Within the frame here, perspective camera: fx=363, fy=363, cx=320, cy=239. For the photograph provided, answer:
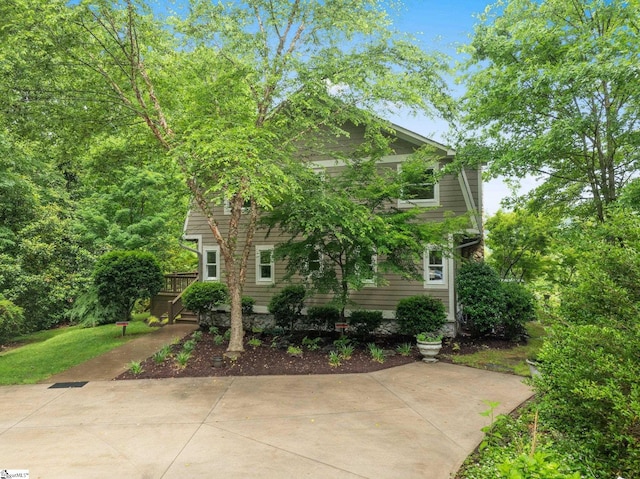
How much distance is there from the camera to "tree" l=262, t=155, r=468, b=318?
8.22 meters

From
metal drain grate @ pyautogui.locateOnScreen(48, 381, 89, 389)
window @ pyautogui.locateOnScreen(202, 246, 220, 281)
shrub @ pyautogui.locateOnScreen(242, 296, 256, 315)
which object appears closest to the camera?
metal drain grate @ pyautogui.locateOnScreen(48, 381, 89, 389)

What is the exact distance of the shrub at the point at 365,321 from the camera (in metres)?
10.4

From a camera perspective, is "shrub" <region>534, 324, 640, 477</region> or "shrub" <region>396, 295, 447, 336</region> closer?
"shrub" <region>534, 324, 640, 477</region>

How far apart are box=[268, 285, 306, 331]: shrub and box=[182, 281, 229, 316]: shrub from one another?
5.72 ft

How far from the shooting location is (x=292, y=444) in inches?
177

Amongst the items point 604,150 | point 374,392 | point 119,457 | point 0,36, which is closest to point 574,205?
point 604,150

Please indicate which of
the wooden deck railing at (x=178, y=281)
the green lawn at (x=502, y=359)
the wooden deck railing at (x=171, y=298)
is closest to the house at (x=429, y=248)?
the green lawn at (x=502, y=359)

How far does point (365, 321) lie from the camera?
10.4 m

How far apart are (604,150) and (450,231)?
416cm

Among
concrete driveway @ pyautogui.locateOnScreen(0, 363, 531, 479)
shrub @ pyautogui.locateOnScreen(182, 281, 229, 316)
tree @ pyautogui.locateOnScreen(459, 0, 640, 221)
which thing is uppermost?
tree @ pyautogui.locateOnScreen(459, 0, 640, 221)

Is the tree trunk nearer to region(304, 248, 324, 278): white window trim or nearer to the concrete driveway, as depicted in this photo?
the concrete driveway

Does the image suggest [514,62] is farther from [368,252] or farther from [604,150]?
[368,252]

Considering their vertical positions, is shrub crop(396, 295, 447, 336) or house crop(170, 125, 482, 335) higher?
house crop(170, 125, 482, 335)

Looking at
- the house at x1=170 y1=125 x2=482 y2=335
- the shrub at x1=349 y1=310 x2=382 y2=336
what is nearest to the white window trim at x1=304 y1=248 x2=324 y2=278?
the house at x1=170 y1=125 x2=482 y2=335
